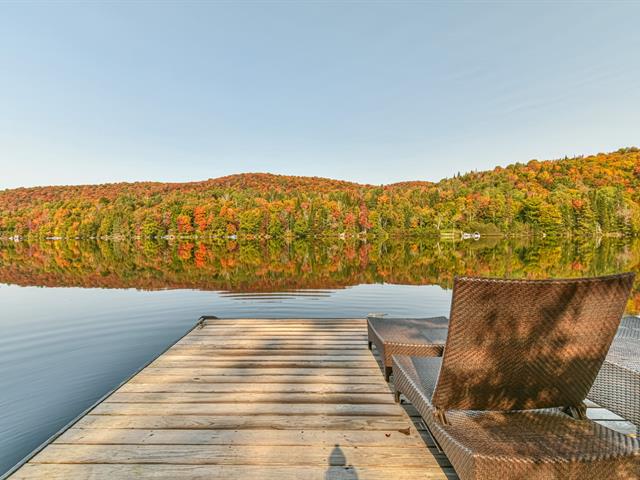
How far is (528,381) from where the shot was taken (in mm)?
2051

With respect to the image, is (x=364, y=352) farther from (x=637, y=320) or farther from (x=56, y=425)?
(x=56, y=425)

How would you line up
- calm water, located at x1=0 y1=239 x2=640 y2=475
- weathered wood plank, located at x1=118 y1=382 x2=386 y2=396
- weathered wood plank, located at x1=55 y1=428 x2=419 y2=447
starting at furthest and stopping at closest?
1. calm water, located at x1=0 y1=239 x2=640 y2=475
2. weathered wood plank, located at x1=118 y1=382 x2=386 y2=396
3. weathered wood plank, located at x1=55 y1=428 x2=419 y2=447

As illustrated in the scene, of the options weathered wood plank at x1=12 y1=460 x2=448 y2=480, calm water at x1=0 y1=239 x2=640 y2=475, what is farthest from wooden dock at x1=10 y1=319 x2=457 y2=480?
calm water at x1=0 y1=239 x2=640 y2=475

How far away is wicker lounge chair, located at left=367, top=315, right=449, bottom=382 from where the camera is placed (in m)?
3.47

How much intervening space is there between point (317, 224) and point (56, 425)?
245 feet

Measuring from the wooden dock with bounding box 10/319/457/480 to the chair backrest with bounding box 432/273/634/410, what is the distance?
60 centimetres

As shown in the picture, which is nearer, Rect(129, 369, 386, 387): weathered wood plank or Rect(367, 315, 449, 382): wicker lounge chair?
Rect(367, 315, 449, 382): wicker lounge chair

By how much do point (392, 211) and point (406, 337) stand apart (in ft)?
259

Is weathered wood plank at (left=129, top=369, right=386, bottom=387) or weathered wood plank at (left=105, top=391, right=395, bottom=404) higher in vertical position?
weathered wood plank at (left=105, top=391, right=395, bottom=404)

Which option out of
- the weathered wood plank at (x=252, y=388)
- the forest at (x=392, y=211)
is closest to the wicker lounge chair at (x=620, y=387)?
the weathered wood plank at (x=252, y=388)

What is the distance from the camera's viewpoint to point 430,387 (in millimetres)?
2551

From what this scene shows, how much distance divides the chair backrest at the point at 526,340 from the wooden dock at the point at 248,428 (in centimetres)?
60

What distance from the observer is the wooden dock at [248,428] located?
2.23 meters

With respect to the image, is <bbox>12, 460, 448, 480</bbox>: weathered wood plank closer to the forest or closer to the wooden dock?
the wooden dock
